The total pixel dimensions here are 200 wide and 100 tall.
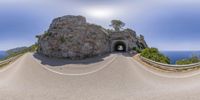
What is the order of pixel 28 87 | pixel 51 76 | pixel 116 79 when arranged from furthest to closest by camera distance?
pixel 51 76 → pixel 116 79 → pixel 28 87

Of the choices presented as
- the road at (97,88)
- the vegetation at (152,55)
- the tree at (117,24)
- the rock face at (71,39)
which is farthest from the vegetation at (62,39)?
the tree at (117,24)

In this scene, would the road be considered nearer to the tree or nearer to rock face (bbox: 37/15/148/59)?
rock face (bbox: 37/15/148/59)

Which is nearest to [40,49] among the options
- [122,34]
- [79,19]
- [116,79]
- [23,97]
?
[79,19]

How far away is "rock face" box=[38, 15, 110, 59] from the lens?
158 ft

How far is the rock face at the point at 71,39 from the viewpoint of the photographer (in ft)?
158

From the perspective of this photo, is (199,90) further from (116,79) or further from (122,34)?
(122,34)

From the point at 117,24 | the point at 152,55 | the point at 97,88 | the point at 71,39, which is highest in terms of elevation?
the point at 117,24

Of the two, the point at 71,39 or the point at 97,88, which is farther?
the point at 71,39

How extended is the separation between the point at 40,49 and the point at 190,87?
3620cm

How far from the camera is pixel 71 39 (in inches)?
1922

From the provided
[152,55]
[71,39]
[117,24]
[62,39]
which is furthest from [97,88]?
[117,24]

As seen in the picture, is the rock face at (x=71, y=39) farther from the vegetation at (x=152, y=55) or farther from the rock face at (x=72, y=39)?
the vegetation at (x=152, y=55)

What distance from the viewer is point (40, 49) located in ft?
169

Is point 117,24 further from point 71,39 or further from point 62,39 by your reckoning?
point 62,39
